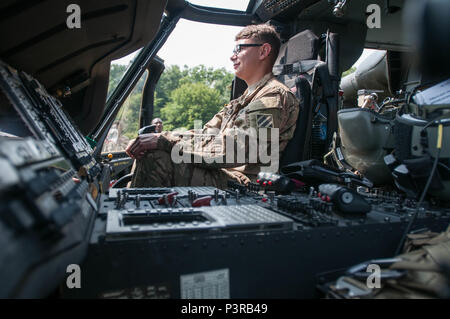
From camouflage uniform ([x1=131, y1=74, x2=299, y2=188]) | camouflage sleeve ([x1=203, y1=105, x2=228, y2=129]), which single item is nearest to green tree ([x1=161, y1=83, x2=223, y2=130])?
camouflage sleeve ([x1=203, y1=105, x2=228, y2=129])

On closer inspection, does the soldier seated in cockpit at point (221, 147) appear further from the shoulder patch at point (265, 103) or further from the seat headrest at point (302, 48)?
the seat headrest at point (302, 48)

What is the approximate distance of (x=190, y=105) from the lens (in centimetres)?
2536

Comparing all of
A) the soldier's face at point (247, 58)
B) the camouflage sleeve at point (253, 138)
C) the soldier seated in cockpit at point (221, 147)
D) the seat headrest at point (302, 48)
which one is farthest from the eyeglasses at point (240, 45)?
the seat headrest at point (302, 48)

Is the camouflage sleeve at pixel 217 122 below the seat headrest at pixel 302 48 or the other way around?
below

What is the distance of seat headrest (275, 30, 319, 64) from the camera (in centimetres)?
288

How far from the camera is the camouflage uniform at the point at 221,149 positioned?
6.74 feet

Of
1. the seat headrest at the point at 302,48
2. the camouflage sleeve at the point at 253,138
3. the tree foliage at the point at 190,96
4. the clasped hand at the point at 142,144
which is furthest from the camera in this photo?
the tree foliage at the point at 190,96

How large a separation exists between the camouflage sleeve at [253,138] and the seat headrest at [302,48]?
878 millimetres

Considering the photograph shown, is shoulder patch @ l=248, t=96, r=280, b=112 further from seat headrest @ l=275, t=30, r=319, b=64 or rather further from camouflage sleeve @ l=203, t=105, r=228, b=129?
seat headrest @ l=275, t=30, r=319, b=64

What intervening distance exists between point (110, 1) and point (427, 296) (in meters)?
1.87

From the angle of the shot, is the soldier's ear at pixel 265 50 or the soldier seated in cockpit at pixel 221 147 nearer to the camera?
the soldier seated in cockpit at pixel 221 147

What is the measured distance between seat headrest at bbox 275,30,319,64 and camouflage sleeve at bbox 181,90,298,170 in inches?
34.6

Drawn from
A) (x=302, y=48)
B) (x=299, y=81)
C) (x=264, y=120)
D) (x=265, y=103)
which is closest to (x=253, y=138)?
(x=264, y=120)
